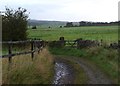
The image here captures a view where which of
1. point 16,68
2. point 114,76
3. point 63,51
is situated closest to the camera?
point 16,68

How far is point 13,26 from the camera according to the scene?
127 feet

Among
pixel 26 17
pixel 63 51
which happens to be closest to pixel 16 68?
pixel 63 51

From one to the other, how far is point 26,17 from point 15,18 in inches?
65.0

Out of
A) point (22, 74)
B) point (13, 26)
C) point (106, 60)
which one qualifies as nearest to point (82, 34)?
point (13, 26)

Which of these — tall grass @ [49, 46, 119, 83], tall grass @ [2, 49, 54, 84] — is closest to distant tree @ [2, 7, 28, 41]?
tall grass @ [49, 46, 119, 83]

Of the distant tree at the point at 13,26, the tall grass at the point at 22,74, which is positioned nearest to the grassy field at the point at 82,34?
the distant tree at the point at 13,26

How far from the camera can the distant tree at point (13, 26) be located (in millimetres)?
38578

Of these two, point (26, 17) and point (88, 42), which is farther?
point (26, 17)

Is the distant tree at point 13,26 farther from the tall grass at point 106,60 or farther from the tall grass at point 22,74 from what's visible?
the tall grass at point 22,74

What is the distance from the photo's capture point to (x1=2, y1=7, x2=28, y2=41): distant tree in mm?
38578

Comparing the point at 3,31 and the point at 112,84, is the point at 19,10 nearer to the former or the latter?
the point at 3,31

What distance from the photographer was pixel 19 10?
40188mm

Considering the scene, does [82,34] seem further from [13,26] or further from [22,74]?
[22,74]

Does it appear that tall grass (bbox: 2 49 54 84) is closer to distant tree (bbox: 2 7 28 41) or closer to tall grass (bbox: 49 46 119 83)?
tall grass (bbox: 49 46 119 83)
